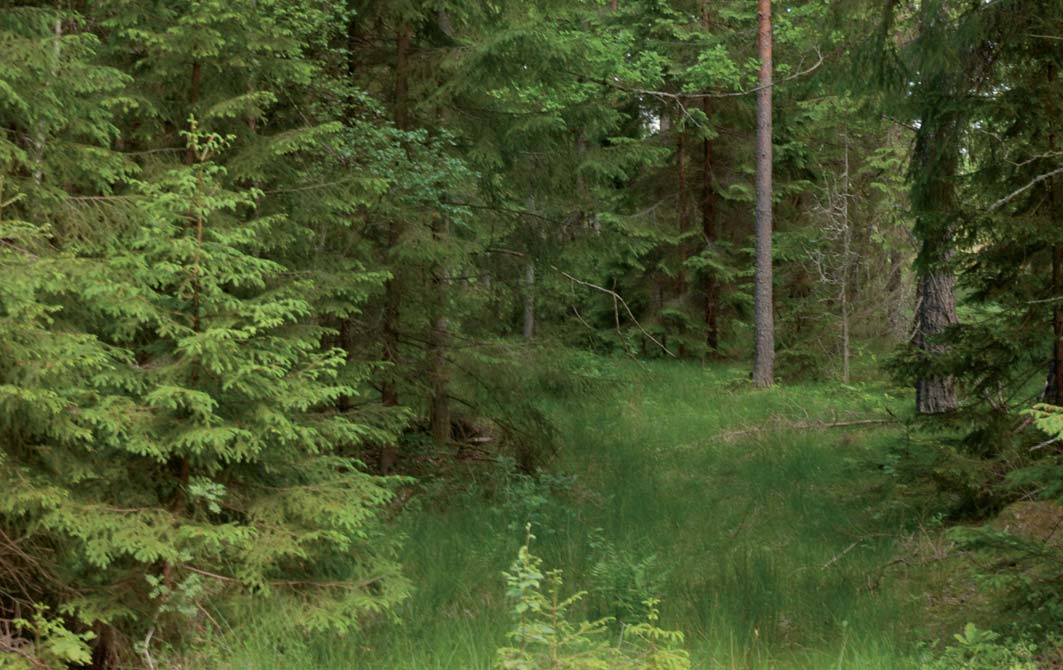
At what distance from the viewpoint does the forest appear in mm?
5238

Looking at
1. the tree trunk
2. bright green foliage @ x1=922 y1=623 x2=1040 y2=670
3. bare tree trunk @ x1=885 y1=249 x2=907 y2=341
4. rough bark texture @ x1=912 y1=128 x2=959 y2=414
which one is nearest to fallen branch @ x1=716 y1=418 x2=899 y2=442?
the tree trunk

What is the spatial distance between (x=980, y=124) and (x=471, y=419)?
24.7 ft

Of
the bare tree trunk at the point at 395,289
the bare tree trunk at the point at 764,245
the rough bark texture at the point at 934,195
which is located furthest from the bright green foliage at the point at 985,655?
the bare tree trunk at the point at 764,245

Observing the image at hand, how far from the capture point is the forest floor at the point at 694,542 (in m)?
5.78

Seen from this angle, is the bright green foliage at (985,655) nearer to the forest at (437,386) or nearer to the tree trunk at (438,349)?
the forest at (437,386)

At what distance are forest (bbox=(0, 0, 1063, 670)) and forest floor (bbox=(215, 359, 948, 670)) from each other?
0.05m

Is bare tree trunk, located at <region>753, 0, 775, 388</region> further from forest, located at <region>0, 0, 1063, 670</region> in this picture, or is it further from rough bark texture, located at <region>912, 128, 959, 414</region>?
rough bark texture, located at <region>912, 128, 959, 414</region>

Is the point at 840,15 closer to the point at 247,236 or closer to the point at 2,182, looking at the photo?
the point at 247,236

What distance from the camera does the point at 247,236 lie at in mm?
5574

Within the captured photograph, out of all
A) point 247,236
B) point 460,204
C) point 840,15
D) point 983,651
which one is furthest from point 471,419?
point 983,651

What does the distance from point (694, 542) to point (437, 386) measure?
12.1ft

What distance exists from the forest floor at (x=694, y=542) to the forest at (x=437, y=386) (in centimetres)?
5

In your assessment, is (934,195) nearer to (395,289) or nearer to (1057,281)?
(1057,281)

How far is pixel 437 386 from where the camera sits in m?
11.4
